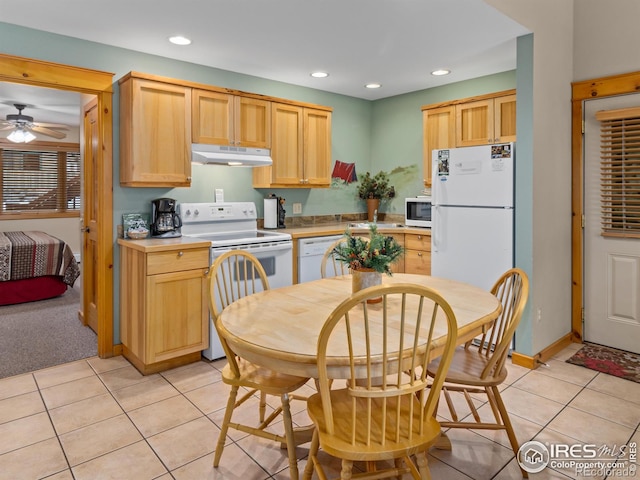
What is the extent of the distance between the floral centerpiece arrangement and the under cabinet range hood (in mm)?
1908

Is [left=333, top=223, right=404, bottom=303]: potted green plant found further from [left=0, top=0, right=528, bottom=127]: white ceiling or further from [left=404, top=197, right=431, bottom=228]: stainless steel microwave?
[left=404, top=197, right=431, bottom=228]: stainless steel microwave

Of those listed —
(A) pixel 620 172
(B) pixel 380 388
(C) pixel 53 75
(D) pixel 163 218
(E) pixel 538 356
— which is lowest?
(E) pixel 538 356

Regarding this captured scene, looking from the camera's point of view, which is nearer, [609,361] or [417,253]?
[609,361]

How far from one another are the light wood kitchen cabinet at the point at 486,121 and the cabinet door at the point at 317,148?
1330mm

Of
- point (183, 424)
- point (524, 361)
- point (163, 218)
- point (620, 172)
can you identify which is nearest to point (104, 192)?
point (163, 218)

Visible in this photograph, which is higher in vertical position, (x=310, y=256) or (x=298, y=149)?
(x=298, y=149)

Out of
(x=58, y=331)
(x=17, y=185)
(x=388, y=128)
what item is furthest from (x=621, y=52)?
(x=17, y=185)

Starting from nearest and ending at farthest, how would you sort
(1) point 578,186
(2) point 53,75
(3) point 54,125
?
(2) point 53,75 < (1) point 578,186 < (3) point 54,125

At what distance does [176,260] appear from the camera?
10.3ft

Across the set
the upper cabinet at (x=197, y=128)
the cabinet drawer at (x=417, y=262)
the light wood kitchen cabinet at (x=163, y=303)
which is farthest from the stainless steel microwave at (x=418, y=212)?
the light wood kitchen cabinet at (x=163, y=303)

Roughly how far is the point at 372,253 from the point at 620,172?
265 cm

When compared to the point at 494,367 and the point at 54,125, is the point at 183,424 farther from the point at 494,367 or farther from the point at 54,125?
the point at 54,125

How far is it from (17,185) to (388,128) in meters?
6.23

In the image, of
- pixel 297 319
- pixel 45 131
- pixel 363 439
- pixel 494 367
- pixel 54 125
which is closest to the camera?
pixel 363 439
